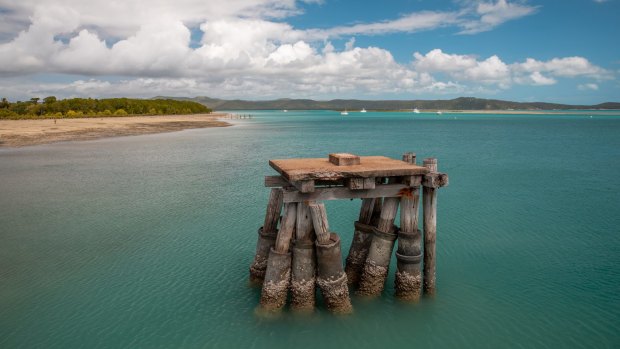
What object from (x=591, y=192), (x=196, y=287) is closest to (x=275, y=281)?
(x=196, y=287)

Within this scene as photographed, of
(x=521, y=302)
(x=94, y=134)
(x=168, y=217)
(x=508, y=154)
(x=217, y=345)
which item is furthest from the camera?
(x=94, y=134)

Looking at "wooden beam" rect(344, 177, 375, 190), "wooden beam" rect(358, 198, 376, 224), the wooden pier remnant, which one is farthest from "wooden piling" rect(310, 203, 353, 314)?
"wooden beam" rect(358, 198, 376, 224)

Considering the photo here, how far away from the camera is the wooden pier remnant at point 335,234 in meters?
9.33

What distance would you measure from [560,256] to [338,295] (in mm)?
9221

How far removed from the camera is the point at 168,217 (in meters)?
18.6

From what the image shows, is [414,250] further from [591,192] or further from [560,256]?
[591,192]

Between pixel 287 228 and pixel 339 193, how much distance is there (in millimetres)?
1542

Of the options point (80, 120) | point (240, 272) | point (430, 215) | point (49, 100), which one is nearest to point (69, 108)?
point (49, 100)

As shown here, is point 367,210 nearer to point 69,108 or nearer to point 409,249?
point 409,249

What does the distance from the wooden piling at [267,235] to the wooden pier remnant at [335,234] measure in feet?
0.09

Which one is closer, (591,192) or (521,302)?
(521,302)

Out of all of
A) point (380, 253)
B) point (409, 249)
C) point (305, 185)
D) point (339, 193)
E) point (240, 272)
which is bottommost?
point (240, 272)

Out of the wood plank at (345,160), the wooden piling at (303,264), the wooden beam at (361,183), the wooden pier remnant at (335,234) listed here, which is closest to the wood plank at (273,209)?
the wooden pier remnant at (335,234)

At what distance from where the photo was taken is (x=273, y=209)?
417 inches
